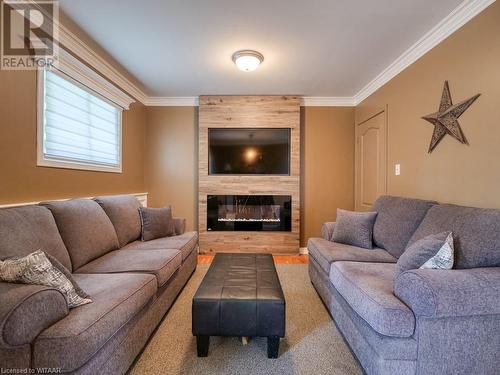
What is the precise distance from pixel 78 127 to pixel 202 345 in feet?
8.05

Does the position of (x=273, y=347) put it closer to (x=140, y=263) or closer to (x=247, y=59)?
(x=140, y=263)

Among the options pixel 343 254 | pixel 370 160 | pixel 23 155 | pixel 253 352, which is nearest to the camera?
pixel 253 352

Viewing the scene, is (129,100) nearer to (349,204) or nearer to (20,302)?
(20,302)

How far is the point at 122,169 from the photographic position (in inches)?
131

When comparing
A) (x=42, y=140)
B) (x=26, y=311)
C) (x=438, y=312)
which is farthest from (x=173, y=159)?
(x=438, y=312)

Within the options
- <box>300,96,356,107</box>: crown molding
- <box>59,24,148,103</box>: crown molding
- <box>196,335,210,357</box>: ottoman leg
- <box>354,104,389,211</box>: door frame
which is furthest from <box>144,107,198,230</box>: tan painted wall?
<box>354,104,389,211</box>: door frame

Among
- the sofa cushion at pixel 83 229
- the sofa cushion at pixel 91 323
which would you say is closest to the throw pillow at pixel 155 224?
the sofa cushion at pixel 83 229

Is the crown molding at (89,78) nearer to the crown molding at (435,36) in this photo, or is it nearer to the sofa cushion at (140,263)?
the sofa cushion at (140,263)

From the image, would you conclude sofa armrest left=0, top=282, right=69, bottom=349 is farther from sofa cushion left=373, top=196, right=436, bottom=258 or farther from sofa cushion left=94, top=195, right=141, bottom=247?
sofa cushion left=373, top=196, right=436, bottom=258

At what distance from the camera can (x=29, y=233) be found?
1.51m

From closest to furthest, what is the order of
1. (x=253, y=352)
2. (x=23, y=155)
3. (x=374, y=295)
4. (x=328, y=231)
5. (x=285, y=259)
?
(x=374, y=295), (x=253, y=352), (x=23, y=155), (x=328, y=231), (x=285, y=259)

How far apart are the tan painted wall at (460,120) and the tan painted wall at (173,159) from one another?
2959mm

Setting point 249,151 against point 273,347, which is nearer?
point 273,347

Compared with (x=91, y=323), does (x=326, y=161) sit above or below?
above
